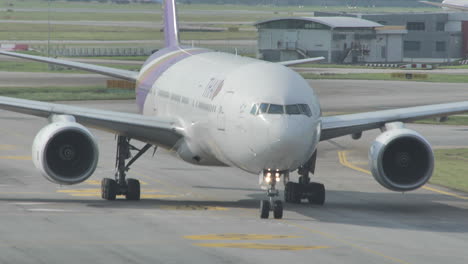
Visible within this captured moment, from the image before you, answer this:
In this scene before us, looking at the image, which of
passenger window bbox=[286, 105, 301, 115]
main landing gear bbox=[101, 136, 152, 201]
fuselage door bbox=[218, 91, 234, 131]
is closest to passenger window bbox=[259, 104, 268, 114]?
passenger window bbox=[286, 105, 301, 115]

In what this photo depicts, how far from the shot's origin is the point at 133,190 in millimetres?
36750

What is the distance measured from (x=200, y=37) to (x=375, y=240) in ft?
457

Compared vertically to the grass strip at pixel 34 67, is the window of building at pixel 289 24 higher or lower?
higher

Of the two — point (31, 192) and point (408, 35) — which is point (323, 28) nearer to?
point (408, 35)

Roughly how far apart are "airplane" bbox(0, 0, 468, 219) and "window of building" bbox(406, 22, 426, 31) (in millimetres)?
123008

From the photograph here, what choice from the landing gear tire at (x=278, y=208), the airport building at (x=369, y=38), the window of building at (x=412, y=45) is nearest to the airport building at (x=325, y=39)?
the airport building at (x=369, y=38)

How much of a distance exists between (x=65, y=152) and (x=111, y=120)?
90.3 inches

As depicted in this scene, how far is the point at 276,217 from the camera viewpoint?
32031 millimetres

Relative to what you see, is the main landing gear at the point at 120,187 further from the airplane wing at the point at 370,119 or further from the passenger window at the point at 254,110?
the passenger window at the point at 254,110

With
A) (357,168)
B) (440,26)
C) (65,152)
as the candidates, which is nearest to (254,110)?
(65,152)

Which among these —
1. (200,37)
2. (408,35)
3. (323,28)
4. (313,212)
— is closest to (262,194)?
(313,212)

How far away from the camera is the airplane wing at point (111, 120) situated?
35.5 m

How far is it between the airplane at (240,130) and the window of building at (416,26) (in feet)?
404

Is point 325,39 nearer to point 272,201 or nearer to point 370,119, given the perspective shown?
point 370,119
